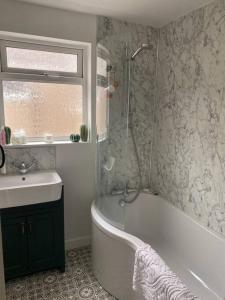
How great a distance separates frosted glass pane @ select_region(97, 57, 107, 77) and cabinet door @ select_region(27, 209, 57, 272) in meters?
1.33

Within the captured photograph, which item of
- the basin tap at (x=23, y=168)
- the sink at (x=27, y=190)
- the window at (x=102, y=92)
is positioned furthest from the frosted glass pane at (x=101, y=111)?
the basin tap at (x=23, y=168)

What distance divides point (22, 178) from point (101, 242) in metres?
0.91

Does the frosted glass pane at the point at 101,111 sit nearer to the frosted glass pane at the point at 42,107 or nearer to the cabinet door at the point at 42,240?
the frosted glass pane at the point at 42,107

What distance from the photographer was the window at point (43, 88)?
7.30 feet

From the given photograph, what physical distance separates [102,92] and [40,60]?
2.34 feet

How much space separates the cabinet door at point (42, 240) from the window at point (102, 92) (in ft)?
2.93

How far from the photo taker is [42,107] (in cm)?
238

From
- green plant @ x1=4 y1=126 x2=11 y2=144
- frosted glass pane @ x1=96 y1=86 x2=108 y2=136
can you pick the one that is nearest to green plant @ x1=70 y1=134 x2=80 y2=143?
frosted glass pane @ x1=96 y1=86 x2=108 y2=136

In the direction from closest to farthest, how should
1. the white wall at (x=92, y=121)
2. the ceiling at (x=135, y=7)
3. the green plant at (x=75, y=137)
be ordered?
the ceiling at (x=135, y=7) < the white wall at (x=92, y=121) < the green plant at (x=75, y=137)

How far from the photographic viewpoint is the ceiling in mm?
1900

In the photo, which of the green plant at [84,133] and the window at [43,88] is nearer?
the window at [43,88]

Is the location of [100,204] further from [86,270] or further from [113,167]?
[86,270]

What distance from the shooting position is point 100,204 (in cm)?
225

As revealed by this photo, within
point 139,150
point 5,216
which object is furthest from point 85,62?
point 5,216
